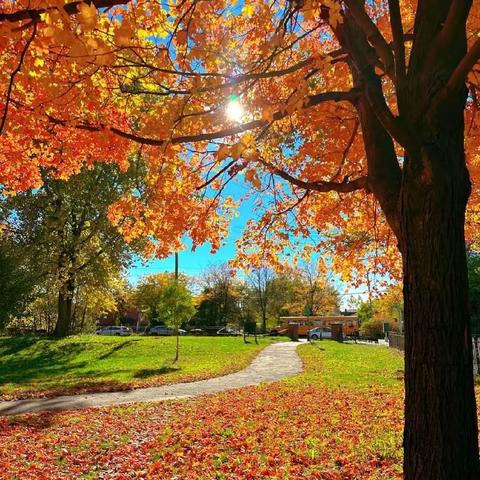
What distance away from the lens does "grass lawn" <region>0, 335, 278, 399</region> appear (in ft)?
49.6

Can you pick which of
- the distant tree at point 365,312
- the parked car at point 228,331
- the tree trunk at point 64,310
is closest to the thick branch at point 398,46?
the tree trunk at point 64,310

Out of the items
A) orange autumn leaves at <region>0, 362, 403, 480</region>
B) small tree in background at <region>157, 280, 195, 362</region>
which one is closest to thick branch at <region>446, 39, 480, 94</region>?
orange autumn leaves at <region>0, 362, 403, 480</region>

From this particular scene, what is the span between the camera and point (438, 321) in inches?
129

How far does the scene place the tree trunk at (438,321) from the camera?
10.5 feet

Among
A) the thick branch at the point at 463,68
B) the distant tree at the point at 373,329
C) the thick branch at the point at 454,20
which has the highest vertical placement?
the thick branch at the point at 454,20

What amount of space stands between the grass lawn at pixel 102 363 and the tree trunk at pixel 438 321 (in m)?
12.6

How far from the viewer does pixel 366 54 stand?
4219 mm

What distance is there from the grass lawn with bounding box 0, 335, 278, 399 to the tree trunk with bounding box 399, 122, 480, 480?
12.6m

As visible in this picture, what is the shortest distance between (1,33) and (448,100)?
346 cm

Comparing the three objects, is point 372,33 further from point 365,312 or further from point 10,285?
point 365,312

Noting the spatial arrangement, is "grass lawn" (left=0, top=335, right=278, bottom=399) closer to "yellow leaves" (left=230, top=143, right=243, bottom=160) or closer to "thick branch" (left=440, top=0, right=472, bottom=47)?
"yellow leaves" (left=230, top=143, right=243, bottom=160)

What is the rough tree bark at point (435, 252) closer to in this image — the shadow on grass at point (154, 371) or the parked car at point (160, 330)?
the shadow on grass at point (154, 371)

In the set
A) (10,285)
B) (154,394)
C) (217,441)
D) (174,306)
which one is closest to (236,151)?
(217,441)

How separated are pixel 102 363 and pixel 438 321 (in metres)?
20.3
